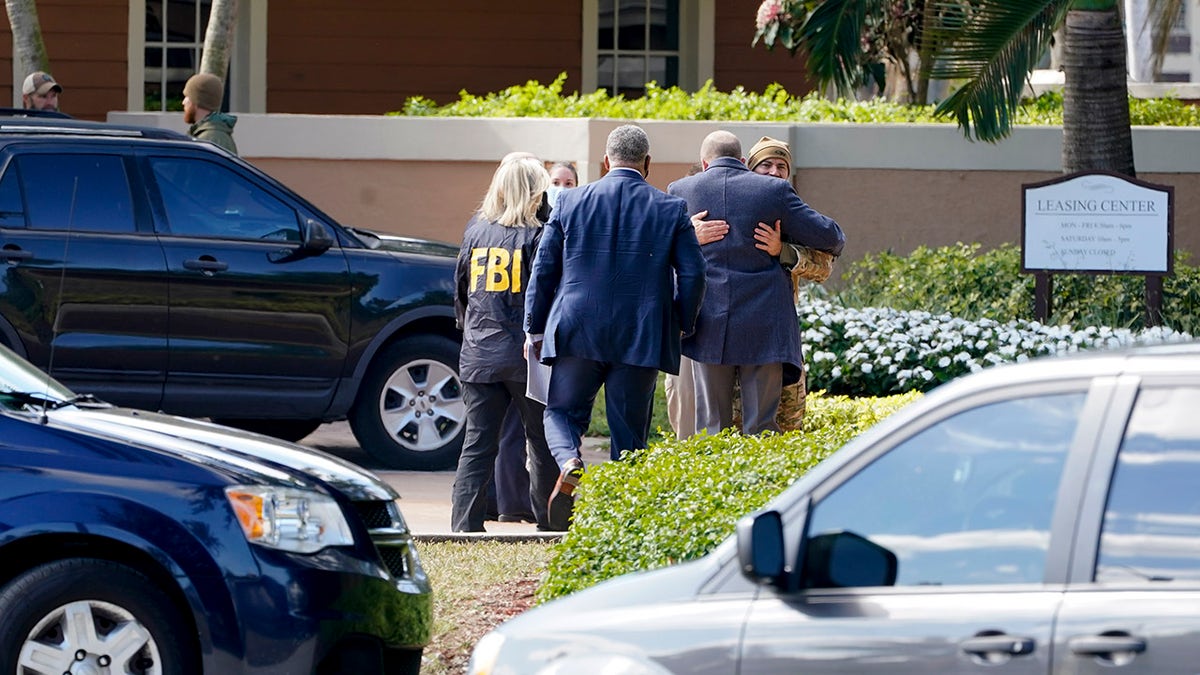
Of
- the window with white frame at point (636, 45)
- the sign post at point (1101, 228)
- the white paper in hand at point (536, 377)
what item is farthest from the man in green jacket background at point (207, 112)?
the window with white frame at point (636, 45)

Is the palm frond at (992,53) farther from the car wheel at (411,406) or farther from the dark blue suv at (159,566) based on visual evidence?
the dark blue suv at (159,566)

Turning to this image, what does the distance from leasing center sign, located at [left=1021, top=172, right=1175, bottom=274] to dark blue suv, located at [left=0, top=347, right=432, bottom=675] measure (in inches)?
290

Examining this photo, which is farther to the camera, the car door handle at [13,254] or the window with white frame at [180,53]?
the window with white frame at [180,53]

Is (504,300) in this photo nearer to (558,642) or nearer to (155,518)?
(155,518)

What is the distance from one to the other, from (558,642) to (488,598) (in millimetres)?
3332

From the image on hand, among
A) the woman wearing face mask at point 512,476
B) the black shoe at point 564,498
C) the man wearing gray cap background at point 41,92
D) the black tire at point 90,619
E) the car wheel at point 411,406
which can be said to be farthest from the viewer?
the man wearing gray cap background at point 41,92

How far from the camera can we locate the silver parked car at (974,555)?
3.46 meters

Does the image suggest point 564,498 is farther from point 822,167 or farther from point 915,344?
point 822,167

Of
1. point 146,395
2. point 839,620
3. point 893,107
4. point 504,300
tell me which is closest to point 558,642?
point 839,620

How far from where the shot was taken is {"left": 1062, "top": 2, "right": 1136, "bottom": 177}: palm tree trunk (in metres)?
12.8

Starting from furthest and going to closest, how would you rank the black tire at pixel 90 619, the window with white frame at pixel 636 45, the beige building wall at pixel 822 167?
the window with white frame at pixel 636 45 → the beige building wall at pixel 822 167 → the black tire at pixel 90 619

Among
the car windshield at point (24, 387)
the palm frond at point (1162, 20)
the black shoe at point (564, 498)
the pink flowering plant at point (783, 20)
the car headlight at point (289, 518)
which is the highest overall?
the palm frond at point (1162, 20)

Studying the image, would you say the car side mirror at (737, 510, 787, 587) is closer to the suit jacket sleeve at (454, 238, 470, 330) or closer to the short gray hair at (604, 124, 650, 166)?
the short gray hair at (604, 124, 650, 166)

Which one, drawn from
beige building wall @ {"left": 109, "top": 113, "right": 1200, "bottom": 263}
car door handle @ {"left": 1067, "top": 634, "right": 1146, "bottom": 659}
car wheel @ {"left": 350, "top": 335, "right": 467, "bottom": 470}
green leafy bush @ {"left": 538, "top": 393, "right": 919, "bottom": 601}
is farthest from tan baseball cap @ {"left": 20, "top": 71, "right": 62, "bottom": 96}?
car door handle @ {"left": 1067, "top": 634, "right": 1146, "bottom": 659}
